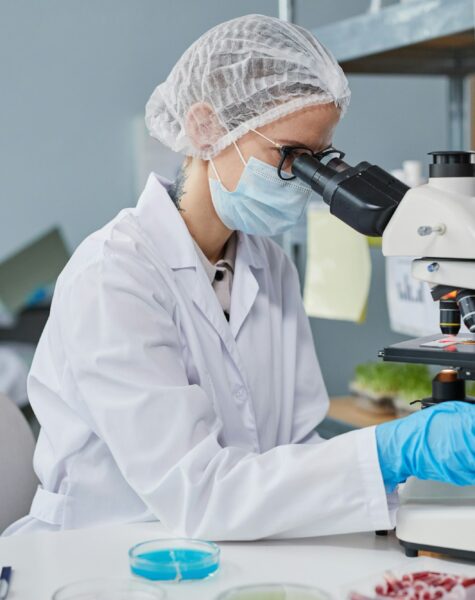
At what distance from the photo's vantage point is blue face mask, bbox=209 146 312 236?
146 centimetres

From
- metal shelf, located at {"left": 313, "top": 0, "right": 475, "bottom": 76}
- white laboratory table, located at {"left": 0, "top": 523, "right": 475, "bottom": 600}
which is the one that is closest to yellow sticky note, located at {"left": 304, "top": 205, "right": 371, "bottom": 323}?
metal shelf, located at {"left": 313, "top": 0, "right": 475, "bottom": 76}

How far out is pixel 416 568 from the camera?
1065 millimetres

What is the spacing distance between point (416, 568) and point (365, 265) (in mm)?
A: 1236

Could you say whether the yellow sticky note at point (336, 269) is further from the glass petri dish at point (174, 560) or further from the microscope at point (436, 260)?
the glass petri dish at point (174, 560)

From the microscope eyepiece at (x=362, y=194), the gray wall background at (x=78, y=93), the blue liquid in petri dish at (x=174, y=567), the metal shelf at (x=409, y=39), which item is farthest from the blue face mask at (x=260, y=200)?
the gray wall background at (x=78, y=93)

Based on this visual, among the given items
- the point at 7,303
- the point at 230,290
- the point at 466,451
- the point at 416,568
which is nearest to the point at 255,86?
the point at 230,290

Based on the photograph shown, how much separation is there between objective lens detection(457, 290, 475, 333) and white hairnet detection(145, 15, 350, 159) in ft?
1.55

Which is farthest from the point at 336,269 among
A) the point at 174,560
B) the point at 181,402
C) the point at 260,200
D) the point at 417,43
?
the point at 174,560

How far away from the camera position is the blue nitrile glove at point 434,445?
1.13 metres

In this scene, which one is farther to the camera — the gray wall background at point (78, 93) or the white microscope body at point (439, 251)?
the gray wall background at point (78, 93)

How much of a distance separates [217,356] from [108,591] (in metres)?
0.54

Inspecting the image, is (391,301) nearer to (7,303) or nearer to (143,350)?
(143,350)

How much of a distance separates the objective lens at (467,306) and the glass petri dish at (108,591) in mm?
460

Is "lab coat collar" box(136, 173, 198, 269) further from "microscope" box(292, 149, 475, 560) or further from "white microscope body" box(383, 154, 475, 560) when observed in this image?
"white microscope body" box(383, 154, 475, 560)
